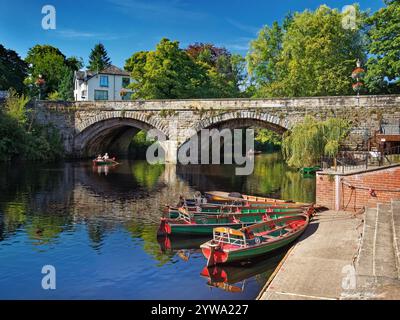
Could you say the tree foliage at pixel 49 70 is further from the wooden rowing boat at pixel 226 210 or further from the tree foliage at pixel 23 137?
the wooden rowing boat at pixel 226 210

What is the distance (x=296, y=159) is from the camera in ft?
120

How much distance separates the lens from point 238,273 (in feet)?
45.9

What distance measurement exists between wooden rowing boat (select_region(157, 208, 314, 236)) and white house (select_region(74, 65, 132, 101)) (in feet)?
179

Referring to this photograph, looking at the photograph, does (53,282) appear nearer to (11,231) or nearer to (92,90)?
(11,231)

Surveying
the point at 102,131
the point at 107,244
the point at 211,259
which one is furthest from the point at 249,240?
the point at 102,131

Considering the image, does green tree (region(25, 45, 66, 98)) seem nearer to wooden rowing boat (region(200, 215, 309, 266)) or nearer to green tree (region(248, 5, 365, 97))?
green tree (region(248, 5, 365, 97))

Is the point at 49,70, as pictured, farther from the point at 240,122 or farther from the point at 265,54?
the point at 240,122

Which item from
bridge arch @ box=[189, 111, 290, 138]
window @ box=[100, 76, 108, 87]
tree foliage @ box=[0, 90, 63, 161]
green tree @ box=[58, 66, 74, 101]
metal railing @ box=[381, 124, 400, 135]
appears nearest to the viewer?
metal railing @ box=[381, 124, 400, 135]

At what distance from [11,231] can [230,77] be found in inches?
2361

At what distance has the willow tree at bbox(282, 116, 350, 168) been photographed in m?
35.1

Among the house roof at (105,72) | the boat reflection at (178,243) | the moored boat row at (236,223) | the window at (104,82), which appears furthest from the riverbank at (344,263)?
the window at (104,82)

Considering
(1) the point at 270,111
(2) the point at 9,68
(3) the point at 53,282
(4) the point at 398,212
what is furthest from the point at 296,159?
(2) the point at 9,68

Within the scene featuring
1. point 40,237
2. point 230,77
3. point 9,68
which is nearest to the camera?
point 40,237

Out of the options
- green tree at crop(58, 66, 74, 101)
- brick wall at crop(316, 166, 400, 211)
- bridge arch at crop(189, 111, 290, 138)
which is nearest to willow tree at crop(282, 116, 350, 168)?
bridge arch at crop(189, 111, 290, 138)
